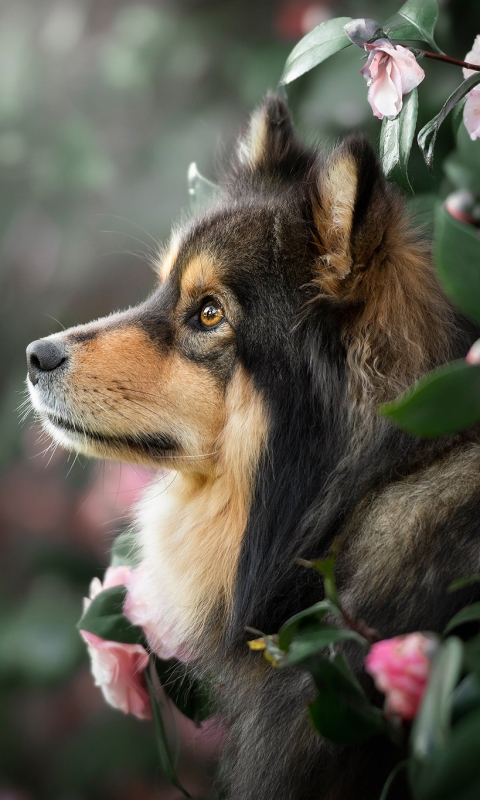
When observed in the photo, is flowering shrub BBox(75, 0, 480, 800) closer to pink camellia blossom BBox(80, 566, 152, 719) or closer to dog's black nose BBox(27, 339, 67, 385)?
pink camellia blossom BBox(80, 566, 152, 719)

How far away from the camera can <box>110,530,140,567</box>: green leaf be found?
1.52 metres

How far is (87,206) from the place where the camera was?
2.37 metres

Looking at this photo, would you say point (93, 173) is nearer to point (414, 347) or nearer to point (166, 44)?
point (166, 44)

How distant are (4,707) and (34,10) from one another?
6.78 ft

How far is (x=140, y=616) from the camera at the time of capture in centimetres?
130

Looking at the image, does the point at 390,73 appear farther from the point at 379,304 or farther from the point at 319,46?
the point at 379,304

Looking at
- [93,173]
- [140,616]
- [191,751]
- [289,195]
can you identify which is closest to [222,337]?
[289,195]

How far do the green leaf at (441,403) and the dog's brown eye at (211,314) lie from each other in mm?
615

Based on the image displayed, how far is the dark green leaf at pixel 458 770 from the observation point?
22.2 inches

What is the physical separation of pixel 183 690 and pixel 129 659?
14 centimetres

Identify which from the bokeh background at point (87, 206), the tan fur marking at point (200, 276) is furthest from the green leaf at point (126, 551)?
the tan fur marking at point (200, 276)

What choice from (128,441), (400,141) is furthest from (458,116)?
(128,441)

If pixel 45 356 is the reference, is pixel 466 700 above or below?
below

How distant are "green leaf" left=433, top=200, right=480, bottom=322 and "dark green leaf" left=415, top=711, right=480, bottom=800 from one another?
336mm
